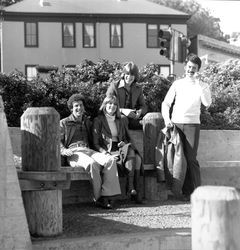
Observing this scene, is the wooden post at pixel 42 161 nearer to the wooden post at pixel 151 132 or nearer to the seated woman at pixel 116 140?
the seated woman at pixel 116 140

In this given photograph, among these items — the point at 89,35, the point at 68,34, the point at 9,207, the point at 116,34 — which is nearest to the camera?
the point at 9,207

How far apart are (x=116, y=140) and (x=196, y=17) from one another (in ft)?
199

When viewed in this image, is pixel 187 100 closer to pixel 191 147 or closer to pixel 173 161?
pixel 191 147

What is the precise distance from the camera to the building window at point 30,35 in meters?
38.1

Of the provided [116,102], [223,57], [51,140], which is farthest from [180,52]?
[223,57]

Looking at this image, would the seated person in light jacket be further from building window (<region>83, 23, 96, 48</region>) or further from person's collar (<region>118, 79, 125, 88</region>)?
building window (<region>83, 23, 96, 48</region>)

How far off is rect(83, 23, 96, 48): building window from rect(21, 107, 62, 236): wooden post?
3363 cm

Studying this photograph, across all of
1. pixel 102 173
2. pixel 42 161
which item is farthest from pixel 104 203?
pixel 42 161

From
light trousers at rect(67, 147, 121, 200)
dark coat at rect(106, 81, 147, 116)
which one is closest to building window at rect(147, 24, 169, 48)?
dark coat at rect(106, 81, 147, 116)

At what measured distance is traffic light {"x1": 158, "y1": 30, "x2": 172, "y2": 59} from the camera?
12.5m

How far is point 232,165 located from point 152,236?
3.53 meters

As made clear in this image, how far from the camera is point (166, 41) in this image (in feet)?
41.3

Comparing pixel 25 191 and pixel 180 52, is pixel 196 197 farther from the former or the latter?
pixel 180 52

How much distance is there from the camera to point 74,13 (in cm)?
3875
